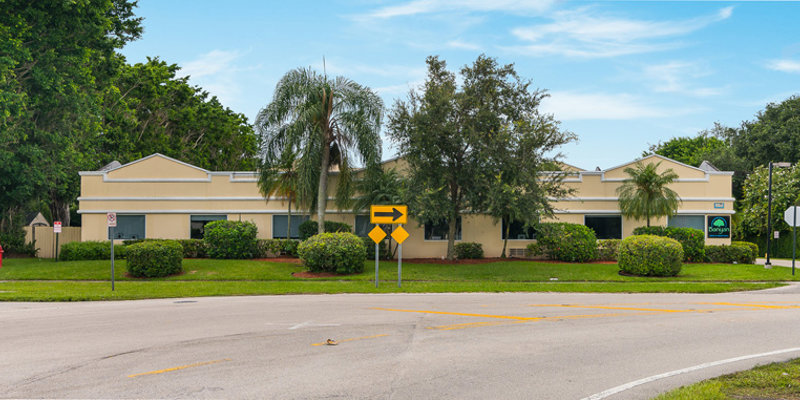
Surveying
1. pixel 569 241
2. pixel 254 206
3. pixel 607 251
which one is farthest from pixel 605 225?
pixel 254 206

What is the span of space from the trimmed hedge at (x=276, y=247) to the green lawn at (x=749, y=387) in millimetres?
23326

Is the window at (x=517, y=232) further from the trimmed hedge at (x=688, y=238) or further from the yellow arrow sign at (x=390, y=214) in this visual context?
the yellow arrow sign at (x=390, y=214)

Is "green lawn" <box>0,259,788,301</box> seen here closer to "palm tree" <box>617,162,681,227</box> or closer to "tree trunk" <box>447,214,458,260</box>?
"tree trunk" <box>447,214,458,260</box>

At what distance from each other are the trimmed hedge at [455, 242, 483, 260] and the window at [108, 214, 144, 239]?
15741mm

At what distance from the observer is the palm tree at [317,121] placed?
26016 millimetres

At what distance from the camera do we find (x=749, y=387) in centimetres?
681

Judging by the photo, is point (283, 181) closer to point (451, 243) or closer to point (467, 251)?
point (451, 243)

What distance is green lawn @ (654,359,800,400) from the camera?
639cm

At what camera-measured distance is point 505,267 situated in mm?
26172

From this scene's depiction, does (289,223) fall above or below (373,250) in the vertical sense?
above

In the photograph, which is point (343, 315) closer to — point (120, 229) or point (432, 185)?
point (432, 185)

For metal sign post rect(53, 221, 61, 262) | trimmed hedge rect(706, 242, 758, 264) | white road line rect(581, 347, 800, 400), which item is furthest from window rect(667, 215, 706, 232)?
metal sign post rect(53, 221, 61, 262)

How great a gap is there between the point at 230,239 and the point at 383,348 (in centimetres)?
2038

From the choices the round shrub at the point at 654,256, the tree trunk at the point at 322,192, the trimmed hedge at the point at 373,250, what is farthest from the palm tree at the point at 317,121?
the round shrub at the point at 654,256
